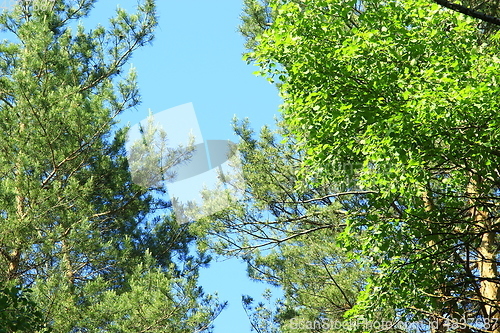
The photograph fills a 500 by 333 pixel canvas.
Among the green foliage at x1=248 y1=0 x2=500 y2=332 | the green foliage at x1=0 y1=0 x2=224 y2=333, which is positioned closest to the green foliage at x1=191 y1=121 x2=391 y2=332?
the green foliage at x1=0 y1=0 x2=224 y2=333

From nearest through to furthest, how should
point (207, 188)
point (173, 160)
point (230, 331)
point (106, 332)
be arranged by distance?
point (106, 332) < point (207, 188) < point (230, 331) < point (173, 160)

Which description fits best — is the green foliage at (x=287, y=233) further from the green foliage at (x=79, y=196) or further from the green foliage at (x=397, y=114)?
the green foliage at (x=397, y=114)

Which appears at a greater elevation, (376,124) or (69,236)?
(69,236)

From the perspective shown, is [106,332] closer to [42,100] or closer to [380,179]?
[42,100]

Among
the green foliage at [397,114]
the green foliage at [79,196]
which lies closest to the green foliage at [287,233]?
the green foliage at [79,196]

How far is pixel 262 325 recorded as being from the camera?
14.0 metres

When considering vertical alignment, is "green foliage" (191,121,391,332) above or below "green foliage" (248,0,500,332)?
above

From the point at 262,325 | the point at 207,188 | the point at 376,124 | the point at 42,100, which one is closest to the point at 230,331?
the point at 262,325

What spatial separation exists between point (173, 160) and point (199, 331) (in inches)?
207

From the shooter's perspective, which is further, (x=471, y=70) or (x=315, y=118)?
(x=315, y=118)

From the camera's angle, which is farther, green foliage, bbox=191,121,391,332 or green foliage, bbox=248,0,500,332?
green foliage, bbox=191,121,391,332

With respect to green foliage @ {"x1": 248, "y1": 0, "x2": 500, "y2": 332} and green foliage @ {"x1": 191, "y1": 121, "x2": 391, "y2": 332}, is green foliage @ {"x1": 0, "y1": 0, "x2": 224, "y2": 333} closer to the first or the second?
green foliage @ {"x1": 191, "y1": 121, "x2": 391, "y2": 332}

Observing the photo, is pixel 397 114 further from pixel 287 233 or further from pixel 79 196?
pixel 79 196

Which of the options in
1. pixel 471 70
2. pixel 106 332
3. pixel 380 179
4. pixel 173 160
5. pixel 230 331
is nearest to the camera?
pixel 471 70
